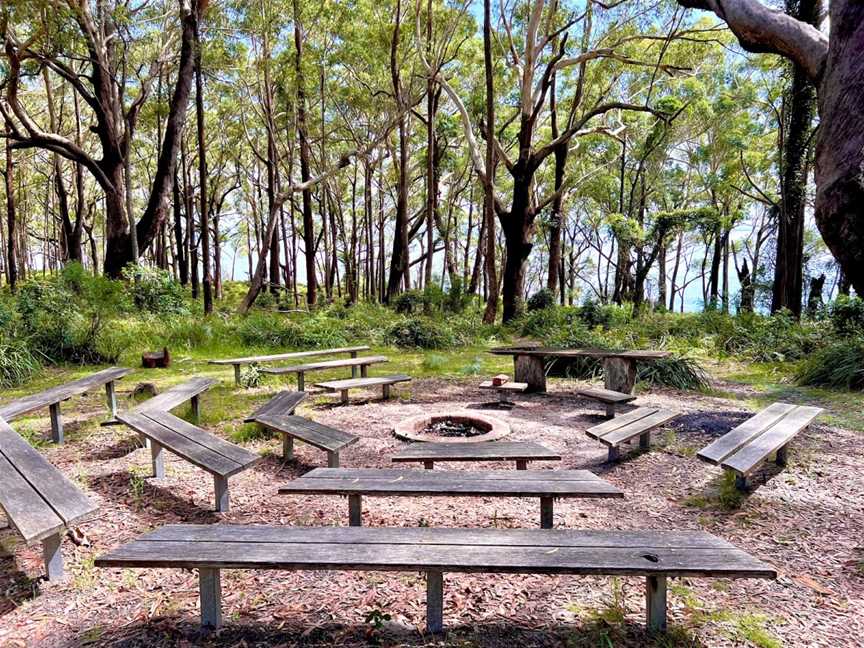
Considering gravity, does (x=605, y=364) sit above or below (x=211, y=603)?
above

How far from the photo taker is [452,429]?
549cm

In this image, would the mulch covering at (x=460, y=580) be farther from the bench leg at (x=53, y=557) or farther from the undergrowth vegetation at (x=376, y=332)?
the undergrowth vegetation at (x=376, y=332)

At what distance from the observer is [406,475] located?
3057mm

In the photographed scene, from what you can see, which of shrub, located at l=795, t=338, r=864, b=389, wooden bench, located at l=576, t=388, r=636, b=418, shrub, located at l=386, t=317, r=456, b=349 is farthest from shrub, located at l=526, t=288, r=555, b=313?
wooden bench, located at l=576, t=388, r=636, b=418

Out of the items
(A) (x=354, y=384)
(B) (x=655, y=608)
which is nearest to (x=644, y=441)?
(B) (x=655, y=608)

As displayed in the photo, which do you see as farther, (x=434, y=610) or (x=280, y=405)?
(x=280, y=405)

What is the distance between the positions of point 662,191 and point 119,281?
87.0 feet

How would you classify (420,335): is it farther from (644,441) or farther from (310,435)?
(310,435)

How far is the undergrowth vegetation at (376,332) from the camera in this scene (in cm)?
787

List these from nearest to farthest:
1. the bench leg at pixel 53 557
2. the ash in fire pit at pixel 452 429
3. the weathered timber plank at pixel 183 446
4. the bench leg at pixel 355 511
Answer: the bench leg at pixel 53 557 < the bench leg at pixel 355 511 < the weathered timber plank at pixel 183 446 < the ash in fire pit at pixel 452 429

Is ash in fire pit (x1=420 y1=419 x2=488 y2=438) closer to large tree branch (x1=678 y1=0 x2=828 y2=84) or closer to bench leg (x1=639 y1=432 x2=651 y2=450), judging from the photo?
bench leg (x1=639 y1=432 x2=651 y2=450)

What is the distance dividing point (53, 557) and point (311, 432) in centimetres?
186

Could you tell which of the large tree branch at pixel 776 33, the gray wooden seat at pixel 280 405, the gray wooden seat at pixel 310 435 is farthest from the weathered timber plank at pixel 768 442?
the gray wooden seat at pixel 280 405

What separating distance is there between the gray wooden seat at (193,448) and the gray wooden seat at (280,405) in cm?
70
